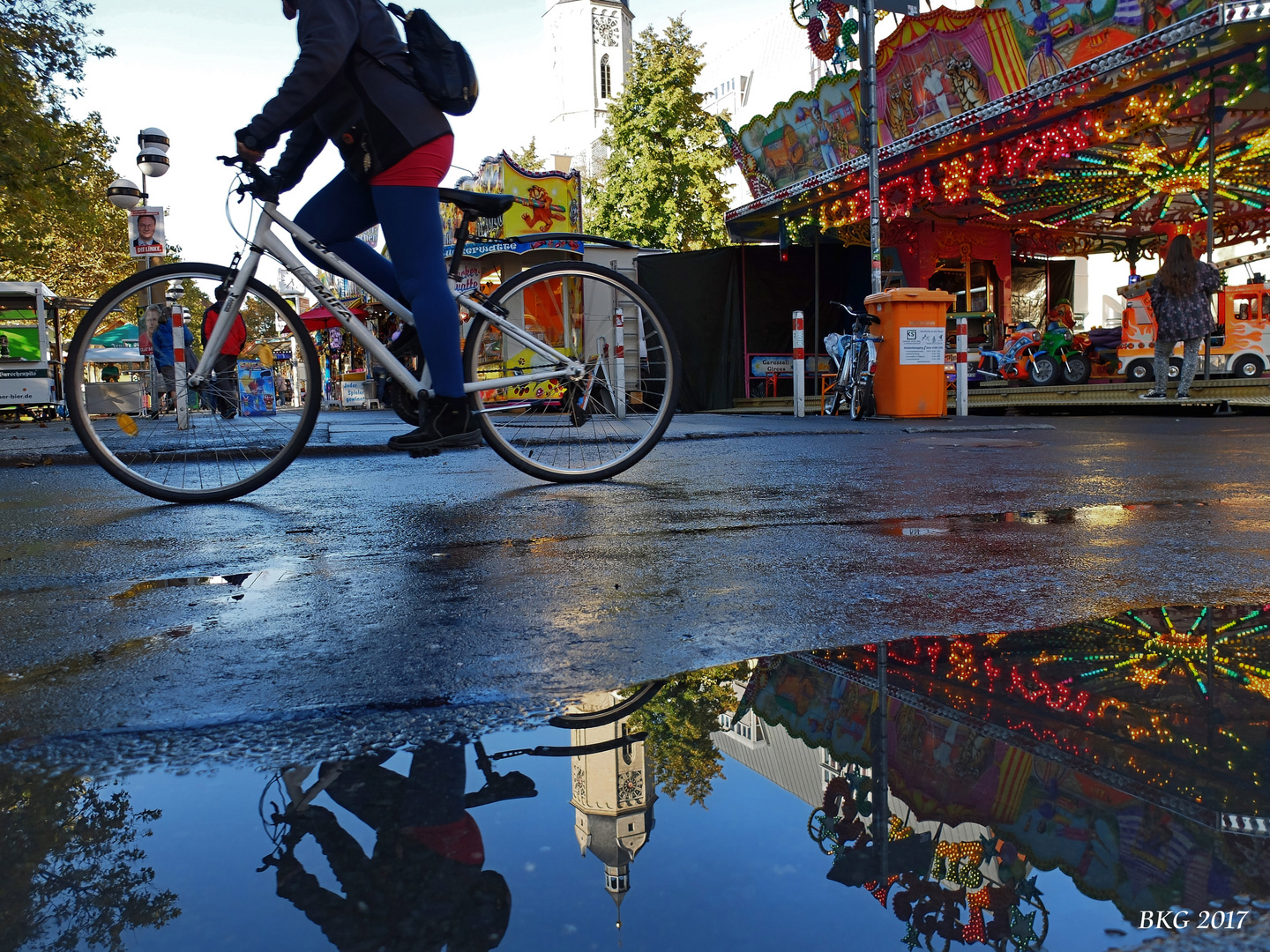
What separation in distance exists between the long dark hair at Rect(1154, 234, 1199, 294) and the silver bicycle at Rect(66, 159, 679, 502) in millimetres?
9200

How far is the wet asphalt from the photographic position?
1.49m

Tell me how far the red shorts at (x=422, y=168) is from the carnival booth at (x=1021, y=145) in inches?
359

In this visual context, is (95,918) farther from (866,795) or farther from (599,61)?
(599,61)

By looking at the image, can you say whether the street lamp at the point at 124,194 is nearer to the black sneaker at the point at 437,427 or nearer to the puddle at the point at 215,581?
the black sneaker at the point at 437,427

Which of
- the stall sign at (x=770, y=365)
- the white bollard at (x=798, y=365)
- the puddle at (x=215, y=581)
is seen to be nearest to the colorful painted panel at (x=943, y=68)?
the white bollard at (x=798, y=365)

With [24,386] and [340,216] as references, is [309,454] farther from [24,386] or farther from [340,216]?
[24,386]

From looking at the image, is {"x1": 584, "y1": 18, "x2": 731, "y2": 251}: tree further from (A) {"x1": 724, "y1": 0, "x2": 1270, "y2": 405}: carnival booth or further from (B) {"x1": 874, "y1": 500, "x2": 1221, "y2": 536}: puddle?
(B) {"x1": 874, "y1": 500, "x2": 1221, "y2": 536}: puddle

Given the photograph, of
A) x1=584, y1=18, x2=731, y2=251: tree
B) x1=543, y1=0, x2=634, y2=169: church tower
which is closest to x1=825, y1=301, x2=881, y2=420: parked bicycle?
x1=584, y1=18, x2=731, y2=251: tree

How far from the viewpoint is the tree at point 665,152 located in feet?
108

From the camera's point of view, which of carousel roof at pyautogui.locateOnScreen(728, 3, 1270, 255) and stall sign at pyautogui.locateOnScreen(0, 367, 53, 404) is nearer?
carousel roof at pyautogui.locateOnScreen(728, 3, 1270, 255)

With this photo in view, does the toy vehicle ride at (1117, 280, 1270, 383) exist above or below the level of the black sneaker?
above

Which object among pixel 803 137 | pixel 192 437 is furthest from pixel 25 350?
pixel 192 437

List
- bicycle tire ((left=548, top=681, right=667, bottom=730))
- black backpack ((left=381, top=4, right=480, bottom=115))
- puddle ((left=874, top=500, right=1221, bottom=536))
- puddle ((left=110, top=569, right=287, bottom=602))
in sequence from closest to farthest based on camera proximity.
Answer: bicycle tire ((left=548, top=681, right=667, bottom=730)) → puddle ((left=110, top=569, right=287, bottom=602)) → puddle ((left=874, top=500, right=1221, bottom=536)) → black backpack ((left=381, top=4, right=480, bottom=115))

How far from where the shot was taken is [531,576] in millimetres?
2271
